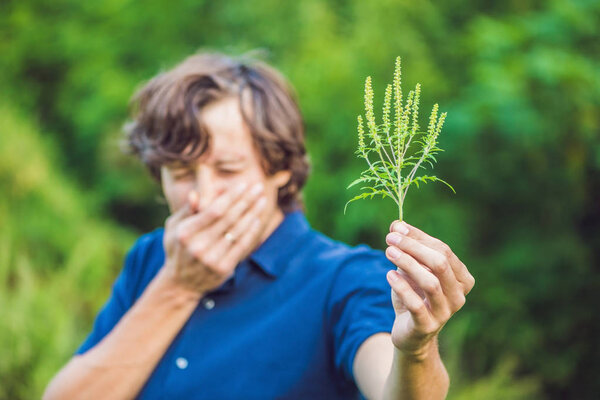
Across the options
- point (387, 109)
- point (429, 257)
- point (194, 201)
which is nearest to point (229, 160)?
point (194, 201)

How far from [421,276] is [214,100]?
118cm

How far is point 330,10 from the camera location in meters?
4.45

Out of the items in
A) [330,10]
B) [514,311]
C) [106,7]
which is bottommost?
[514,311]

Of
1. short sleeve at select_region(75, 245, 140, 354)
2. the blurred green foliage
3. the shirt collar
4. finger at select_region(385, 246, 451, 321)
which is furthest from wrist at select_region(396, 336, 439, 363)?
the blurred green foliage

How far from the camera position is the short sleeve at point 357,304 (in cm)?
146

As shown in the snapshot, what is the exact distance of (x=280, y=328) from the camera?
1691 mm

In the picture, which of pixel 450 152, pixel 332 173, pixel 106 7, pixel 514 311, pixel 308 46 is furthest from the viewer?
pixel 106 7

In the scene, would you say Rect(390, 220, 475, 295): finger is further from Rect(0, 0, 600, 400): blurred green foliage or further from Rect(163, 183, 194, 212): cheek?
Rect(0, 0, 600, 400): blurred green foliage

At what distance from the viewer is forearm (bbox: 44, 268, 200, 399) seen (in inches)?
69.4

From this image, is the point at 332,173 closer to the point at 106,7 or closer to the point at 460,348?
the point at 460,348

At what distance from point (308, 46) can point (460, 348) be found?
7.50 feet

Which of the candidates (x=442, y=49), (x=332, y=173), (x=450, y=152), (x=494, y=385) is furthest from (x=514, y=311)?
(x=442, y=49)

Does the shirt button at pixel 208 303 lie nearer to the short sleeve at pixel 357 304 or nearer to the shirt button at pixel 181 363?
the shirt button at pixel 181 363

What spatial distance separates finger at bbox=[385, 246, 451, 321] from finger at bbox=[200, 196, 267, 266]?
0.90m
